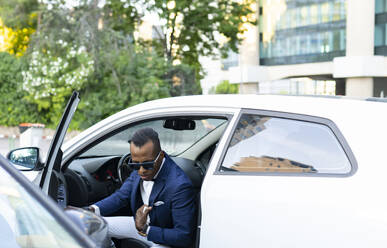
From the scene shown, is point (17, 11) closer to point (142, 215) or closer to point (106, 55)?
point (106, 55)

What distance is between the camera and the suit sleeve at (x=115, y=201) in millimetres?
3262

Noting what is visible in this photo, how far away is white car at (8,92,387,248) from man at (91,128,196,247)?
0.24 m

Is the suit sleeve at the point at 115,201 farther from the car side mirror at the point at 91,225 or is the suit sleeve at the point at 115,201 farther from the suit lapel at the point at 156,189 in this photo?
the car side mirror at the point at 91,225

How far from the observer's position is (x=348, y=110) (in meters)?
2.18

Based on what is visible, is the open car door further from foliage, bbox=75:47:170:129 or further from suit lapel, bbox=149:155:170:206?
foliage, bbox=75:47:170:129

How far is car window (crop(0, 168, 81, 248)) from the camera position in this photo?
4.64 ft

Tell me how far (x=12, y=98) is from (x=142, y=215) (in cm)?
1877

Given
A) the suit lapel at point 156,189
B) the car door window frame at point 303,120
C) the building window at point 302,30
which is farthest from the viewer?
the building window at point 302,30

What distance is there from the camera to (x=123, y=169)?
3.96 meters

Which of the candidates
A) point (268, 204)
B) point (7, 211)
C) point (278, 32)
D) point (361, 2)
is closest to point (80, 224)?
point (7, 211)

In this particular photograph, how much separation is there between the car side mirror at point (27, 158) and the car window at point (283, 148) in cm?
124

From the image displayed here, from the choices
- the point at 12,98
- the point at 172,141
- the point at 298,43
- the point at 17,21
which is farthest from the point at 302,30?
the point at 172,141

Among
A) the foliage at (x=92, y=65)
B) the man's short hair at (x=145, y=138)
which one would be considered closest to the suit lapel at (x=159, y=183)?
the man's short hair at (x=145, y=138)

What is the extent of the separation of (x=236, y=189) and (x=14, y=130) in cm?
1982
